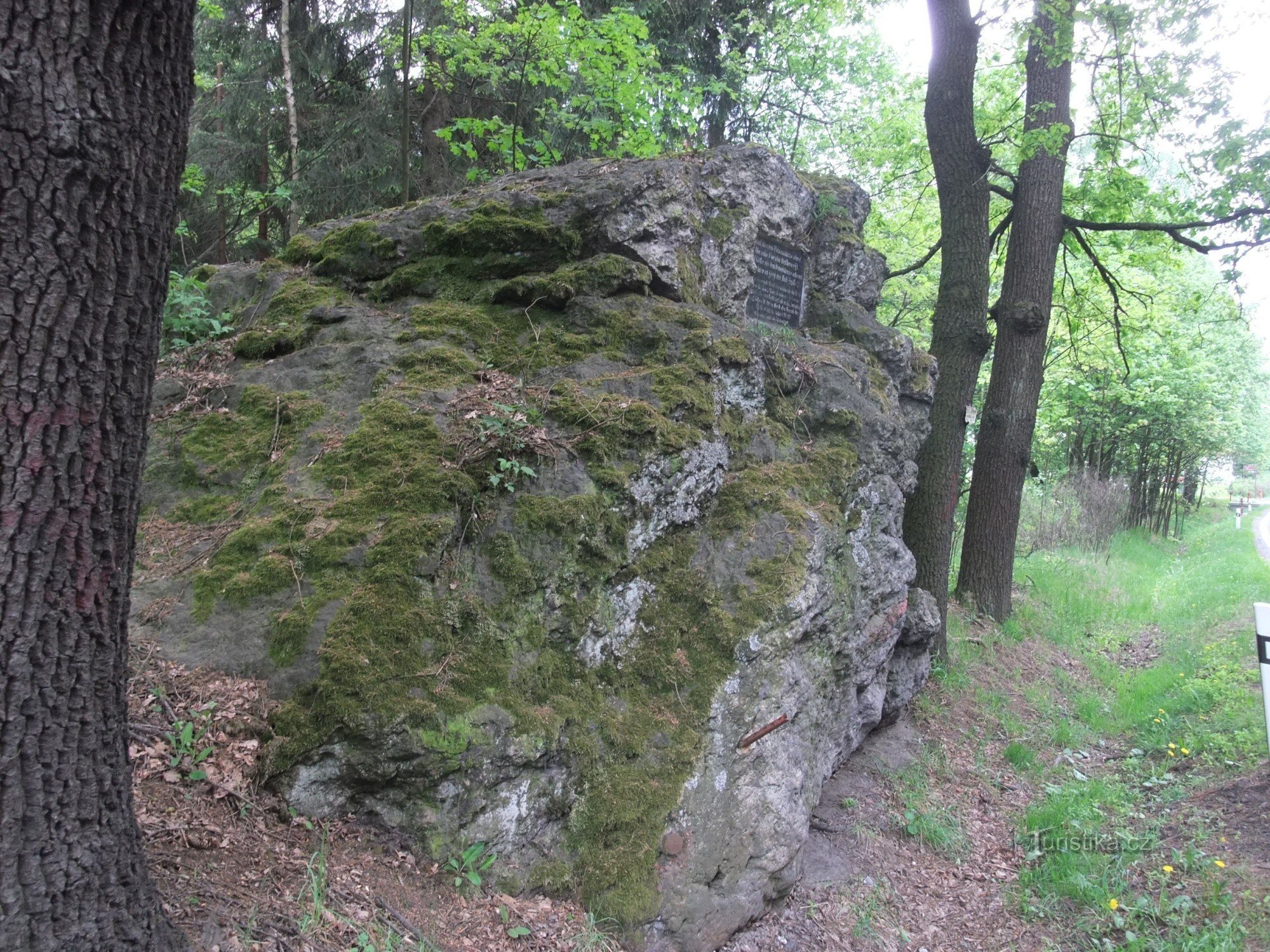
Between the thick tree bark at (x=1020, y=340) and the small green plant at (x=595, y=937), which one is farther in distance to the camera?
the thick tree bark at (x=1020, y=340)

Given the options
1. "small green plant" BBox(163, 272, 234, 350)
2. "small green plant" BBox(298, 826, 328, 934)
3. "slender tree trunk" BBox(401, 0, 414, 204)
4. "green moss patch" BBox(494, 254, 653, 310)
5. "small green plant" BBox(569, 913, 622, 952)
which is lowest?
"small green plant" BBox(569, 913, 622, 952)

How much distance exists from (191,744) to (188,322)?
10.6 ft

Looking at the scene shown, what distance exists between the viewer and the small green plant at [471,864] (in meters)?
2.95

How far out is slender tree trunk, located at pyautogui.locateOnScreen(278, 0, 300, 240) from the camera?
9031mm

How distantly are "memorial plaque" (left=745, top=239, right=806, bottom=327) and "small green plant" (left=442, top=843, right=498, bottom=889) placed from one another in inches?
175

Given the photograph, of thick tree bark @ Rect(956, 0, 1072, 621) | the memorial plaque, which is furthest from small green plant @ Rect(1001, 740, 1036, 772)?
the memorial plaque

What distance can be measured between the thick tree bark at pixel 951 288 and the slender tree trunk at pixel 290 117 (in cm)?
725

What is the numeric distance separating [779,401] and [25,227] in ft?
14.3

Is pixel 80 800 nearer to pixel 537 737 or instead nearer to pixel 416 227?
pixel 537 737

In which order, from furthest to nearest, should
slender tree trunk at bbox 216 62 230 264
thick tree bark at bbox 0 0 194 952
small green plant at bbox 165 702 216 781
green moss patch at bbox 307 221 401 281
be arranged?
slender tree trunk at bbox 216 62 230 264
green moss patch at bbox 307 221 401 281
small green plant at bbox 165 702 216 781
thick tree bark at bbox 0 0 194 952

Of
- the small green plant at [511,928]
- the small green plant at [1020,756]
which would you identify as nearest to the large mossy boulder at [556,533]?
the small green plant at [511,928]

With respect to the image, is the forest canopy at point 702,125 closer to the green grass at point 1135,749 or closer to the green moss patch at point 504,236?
the green moss patch at point 504,236

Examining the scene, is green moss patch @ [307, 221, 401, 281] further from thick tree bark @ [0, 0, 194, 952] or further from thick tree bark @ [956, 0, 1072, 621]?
thick tree bark @ [956, 0, 1072, 621]

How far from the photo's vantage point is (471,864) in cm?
300
